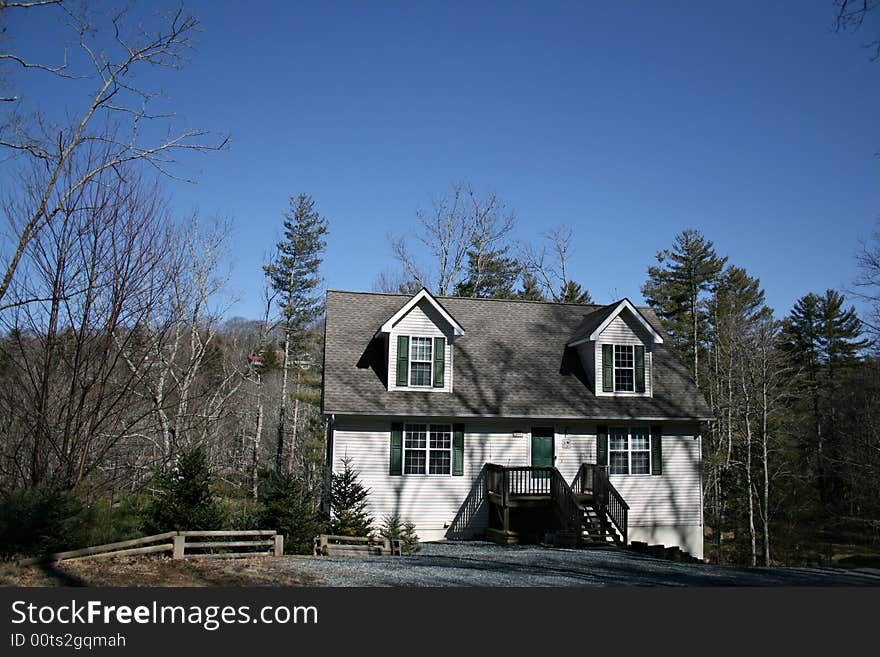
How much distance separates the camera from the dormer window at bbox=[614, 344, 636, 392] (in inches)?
835

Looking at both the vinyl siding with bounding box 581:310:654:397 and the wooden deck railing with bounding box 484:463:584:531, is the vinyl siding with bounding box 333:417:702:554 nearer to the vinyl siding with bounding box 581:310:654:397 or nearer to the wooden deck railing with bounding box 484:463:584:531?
the wooden deck railing with bounding box 484:463:584:531

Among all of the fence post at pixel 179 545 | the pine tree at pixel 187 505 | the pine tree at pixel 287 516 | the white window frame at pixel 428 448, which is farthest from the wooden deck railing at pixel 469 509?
the fence post at pixel 179 545

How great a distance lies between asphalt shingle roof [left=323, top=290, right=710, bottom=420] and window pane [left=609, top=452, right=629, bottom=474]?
1.31 meters

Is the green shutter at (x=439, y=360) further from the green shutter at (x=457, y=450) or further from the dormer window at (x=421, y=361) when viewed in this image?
the green shutter at (x=457, y=450)

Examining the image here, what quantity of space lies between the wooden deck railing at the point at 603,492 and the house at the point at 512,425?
0.13 feet

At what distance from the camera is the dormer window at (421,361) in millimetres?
19984

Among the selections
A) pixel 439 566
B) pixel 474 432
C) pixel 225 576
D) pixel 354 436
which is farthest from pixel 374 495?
pixel 225 576

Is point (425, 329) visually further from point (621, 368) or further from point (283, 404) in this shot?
point (283, 404)

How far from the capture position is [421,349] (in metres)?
20.1

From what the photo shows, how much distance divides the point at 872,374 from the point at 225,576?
37.9 meters

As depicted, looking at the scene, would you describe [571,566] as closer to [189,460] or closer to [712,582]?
[712,582]

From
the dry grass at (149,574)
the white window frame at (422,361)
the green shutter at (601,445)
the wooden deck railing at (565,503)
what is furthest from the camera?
the green shutter at (601,445)

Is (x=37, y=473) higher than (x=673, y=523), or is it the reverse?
(x=37, y=473)

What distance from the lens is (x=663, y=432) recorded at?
829 inches
